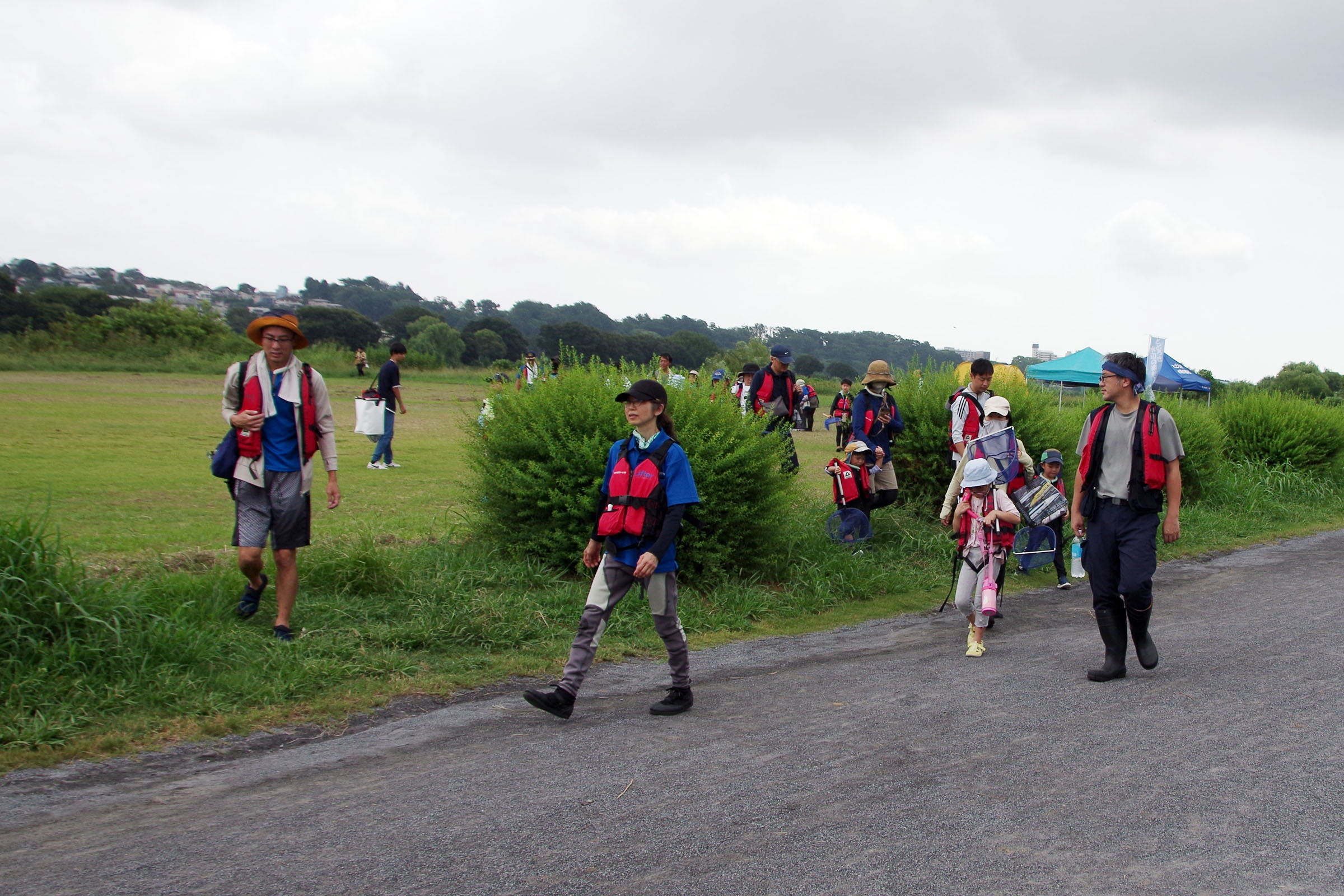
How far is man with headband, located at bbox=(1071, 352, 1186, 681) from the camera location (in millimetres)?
6211

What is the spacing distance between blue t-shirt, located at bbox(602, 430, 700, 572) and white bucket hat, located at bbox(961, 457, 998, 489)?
2567 millimetres

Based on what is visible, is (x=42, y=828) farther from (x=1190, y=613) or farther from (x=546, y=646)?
(x=1190, y=613)

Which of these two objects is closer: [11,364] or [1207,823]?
[1207,823]

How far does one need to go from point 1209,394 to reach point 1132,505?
19760mm

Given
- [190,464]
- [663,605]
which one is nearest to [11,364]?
[190,464]

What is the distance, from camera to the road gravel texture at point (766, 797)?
3572mm

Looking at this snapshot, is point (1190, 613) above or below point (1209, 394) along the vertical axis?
below

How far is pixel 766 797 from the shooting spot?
4.30m

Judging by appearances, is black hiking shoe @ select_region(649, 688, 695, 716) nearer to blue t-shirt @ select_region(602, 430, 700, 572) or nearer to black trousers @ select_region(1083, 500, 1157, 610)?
blue t-shirt @ select_region(602, 430, 700, 572)

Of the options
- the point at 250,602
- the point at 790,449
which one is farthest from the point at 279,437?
the point at 790,449

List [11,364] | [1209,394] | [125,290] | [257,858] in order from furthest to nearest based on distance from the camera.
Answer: [125,290], [11,364], [1209,394], [257,858]

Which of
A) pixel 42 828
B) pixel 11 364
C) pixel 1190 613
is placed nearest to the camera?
pixel 42 828

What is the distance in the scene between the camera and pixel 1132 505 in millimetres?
6223

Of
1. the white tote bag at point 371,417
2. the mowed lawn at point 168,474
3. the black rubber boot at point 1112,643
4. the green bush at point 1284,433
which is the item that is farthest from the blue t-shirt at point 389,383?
the green bush at point 1284,433
